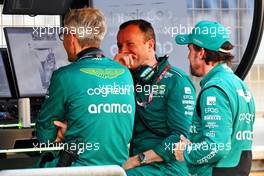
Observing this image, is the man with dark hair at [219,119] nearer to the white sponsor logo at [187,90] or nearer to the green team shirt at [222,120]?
the green team shirt at [222,120]

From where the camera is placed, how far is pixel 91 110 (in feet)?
11.2

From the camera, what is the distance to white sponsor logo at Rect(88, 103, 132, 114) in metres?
3.40

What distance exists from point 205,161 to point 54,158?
2.33 feet

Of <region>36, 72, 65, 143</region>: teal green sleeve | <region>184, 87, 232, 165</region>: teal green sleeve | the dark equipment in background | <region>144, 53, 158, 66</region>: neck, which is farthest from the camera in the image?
the dark equipment in background

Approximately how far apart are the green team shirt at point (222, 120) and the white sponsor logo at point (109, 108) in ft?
1.27

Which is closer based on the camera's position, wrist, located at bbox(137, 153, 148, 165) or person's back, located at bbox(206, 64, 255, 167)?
person's back, located at bbox(206, 64, 255, 167)

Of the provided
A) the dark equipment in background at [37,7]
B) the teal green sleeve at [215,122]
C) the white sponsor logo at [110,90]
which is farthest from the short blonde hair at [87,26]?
the dark equipment in background at [37,7]

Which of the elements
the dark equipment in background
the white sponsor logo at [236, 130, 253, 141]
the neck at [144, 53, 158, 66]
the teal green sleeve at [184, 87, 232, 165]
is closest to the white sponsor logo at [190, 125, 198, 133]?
the teal green sleeve at [184, 87, 232, 165]

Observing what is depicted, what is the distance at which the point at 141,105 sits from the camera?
3887 mm

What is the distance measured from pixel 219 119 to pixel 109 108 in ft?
1.66

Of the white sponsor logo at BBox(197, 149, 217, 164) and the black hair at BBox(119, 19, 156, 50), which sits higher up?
the black hair at BBox(119, 19, 156, 50)

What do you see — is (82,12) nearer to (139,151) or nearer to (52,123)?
(52,123)

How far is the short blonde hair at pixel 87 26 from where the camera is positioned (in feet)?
11.2

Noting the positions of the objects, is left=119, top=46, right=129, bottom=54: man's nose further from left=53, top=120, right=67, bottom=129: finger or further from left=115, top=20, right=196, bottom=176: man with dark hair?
left=53, top=120, right=67, bottom=129: finger
